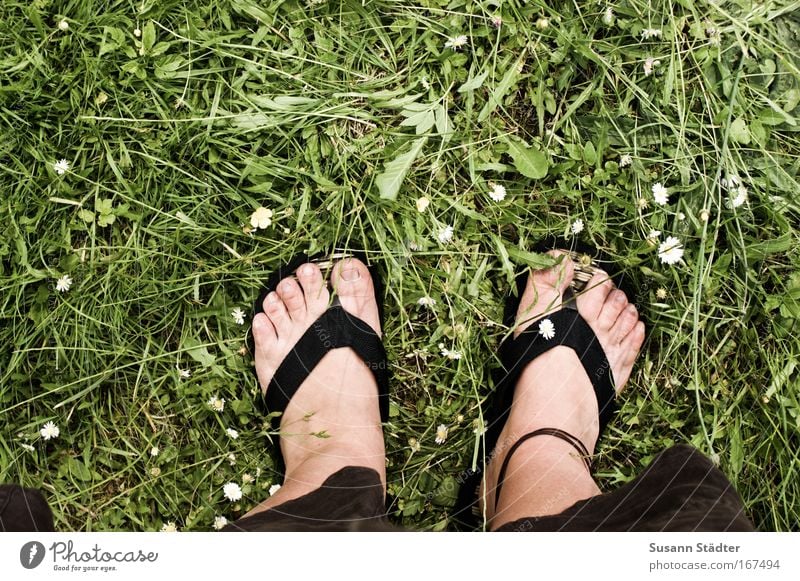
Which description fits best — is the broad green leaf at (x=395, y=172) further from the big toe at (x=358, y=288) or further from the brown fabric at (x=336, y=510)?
the brown fabric at (x=336, y=510)

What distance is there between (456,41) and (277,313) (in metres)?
0.93

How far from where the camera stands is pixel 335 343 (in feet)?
6.41

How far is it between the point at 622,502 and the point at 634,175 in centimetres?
90

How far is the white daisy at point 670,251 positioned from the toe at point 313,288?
3.17 ft

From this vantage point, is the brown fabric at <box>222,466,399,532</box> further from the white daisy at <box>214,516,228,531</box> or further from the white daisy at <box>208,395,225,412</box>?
the white daisy at <box>208,395,225,412</box>

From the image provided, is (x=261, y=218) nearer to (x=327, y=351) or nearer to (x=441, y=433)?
(x=327, y=351)

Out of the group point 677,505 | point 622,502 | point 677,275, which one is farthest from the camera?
point 677,275

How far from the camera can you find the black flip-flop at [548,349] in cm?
186

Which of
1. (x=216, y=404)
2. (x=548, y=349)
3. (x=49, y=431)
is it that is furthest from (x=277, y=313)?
(x=548, y=349)

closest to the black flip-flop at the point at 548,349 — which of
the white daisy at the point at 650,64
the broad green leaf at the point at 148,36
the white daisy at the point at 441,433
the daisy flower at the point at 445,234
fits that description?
the white daisy at the point at 441,433

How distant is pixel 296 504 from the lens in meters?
1.65

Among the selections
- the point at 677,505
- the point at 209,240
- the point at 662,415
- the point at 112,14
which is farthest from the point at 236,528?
the point at 112,14

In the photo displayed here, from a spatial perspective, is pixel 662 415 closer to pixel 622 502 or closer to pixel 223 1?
pixel 622 502
